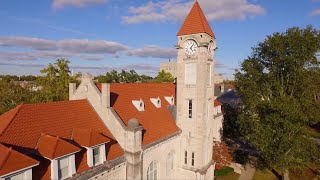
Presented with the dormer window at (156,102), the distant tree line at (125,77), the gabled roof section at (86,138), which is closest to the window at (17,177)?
the gabled roof section at (86,138)

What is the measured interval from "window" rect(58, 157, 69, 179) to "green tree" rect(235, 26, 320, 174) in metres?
22.7

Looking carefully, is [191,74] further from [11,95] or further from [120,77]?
[120,77]

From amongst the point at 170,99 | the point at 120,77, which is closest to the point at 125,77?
the point at 120,77

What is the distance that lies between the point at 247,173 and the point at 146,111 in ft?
62.8

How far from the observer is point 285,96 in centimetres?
2877

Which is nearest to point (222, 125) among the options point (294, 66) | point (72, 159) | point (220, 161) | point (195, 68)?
point (220, 161)

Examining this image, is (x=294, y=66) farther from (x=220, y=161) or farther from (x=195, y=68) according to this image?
(x=220, y=161)

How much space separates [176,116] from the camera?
90.8 ft

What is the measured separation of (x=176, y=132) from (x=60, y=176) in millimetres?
14288

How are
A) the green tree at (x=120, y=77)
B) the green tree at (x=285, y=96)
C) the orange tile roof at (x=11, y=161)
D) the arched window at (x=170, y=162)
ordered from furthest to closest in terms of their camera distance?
the green tree at (x=120, y=77)
the green tree at (x=285, y=96)
the arched window at (x=170, y=162)
the orange tile roof at (x=11, y=161)

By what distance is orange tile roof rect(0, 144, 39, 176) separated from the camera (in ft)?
36.8

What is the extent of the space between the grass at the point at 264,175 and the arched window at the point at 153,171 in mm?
16776

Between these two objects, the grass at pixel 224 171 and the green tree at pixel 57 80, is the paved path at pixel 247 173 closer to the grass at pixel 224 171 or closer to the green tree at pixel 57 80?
the grass at pixel 224 171

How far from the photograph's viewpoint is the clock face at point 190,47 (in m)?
25.7
